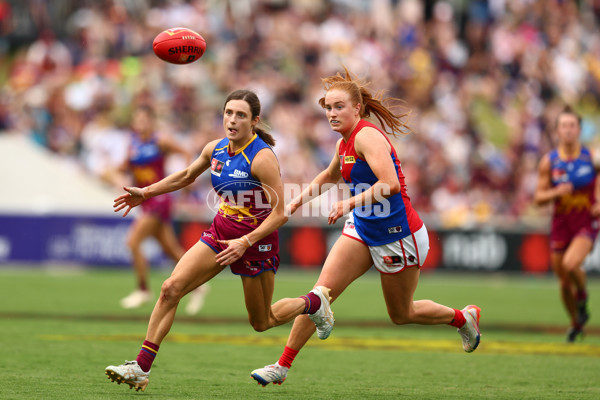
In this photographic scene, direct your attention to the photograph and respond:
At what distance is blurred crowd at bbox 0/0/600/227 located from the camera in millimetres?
20844

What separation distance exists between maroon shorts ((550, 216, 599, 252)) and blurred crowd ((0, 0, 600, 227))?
347 inches

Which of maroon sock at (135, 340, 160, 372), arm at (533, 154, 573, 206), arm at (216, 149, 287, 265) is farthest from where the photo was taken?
arm at (533, 154, 573, 206)

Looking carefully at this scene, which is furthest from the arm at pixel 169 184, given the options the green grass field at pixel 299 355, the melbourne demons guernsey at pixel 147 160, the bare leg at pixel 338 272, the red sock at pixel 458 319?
the melbourne demons guernsey at pixel 147 160

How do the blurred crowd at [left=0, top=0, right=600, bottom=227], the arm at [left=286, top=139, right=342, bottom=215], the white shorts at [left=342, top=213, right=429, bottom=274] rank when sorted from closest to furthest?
the white shorts at [left=342, top=213, right=429, bottom=274] < the arm at [left=286, top=139, right=342, bottom=215] < the blurred crowd at [left=0, top=0, right=600, bottom=227]

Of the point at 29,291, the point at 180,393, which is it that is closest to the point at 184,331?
the point at 180,393

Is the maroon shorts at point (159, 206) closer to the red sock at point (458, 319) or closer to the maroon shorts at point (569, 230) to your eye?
the maroon shorts at point (569, 230)

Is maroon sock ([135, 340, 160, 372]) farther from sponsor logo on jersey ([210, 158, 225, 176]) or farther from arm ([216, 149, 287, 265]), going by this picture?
sponsor logo on jersey ([210, 158, 225, 176])

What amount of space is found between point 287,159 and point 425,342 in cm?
1079

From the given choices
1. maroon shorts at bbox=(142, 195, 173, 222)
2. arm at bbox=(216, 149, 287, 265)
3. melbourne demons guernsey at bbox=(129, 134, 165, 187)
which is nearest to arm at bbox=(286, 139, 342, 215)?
arm at bbox=(216, 149, 287, 265)

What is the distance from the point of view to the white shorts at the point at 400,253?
7.41m

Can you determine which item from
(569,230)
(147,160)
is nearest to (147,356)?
(569,230)

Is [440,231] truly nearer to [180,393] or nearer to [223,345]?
[223,345]

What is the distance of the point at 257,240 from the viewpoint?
23.0 ft

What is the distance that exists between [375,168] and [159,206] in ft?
22.1
